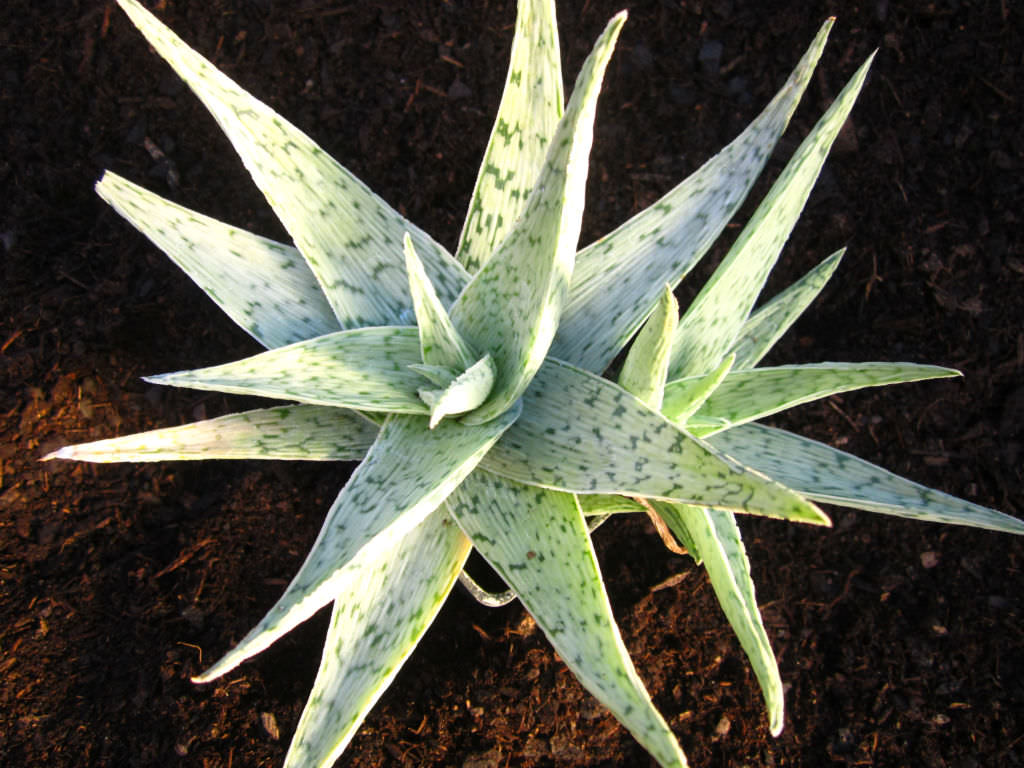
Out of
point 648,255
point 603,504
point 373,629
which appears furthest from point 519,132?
point 373,629

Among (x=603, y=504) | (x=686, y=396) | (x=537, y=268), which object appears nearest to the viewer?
(x=537, y=268)

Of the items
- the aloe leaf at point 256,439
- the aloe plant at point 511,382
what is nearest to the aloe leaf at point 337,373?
the aloe plant at point 511,382

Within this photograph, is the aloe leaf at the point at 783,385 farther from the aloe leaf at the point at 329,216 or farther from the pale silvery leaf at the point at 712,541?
the aloe leaf at the point at 329,216

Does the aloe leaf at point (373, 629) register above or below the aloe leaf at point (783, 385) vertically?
below

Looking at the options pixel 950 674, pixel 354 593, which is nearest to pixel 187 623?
pixel 354 593

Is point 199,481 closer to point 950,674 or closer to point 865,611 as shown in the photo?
point 865,611

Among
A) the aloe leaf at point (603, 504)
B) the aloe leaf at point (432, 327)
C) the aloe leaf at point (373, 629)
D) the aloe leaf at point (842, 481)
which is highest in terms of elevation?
the aloe leaf at point (432, 327)

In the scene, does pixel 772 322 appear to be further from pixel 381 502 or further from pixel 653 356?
pixel 381 502

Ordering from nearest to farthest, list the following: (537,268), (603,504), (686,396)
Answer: (537,268), (686,396), (603,504)

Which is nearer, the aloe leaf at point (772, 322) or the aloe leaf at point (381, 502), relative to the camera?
the aloe leaf at point (381, 502)
